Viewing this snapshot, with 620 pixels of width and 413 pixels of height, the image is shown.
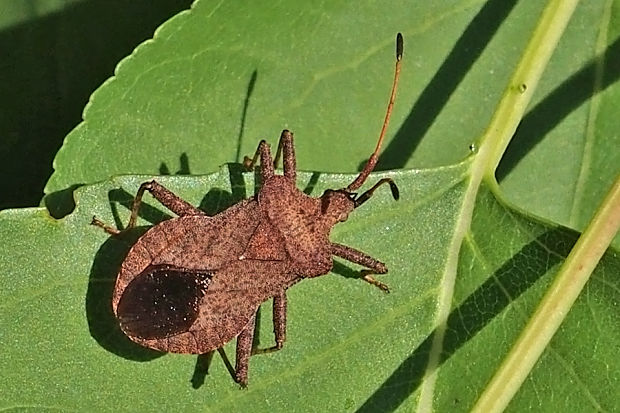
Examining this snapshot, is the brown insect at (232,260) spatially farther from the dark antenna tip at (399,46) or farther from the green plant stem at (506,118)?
the green plant stem at (506,118)

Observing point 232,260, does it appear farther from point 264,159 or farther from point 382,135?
point 382,135

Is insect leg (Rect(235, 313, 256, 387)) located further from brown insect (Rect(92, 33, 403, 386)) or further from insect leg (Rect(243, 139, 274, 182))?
insect leg (Rect(243, 139, 274, 182))

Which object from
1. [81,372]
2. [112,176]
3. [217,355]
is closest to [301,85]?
[112,176]

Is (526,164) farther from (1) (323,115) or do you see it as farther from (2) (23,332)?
(2) (23,332)

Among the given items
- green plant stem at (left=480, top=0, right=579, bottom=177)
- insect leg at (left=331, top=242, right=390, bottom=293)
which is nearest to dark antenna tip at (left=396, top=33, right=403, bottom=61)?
green plant stem at (left=480, top=0, right=579, bottom=177)

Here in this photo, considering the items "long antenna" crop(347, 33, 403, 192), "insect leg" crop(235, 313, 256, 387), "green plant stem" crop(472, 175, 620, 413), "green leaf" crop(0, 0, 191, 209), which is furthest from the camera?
"green leaf" crop(0, 0, 191, 209)

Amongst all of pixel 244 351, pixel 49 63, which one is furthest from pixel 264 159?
pixel 49 63
